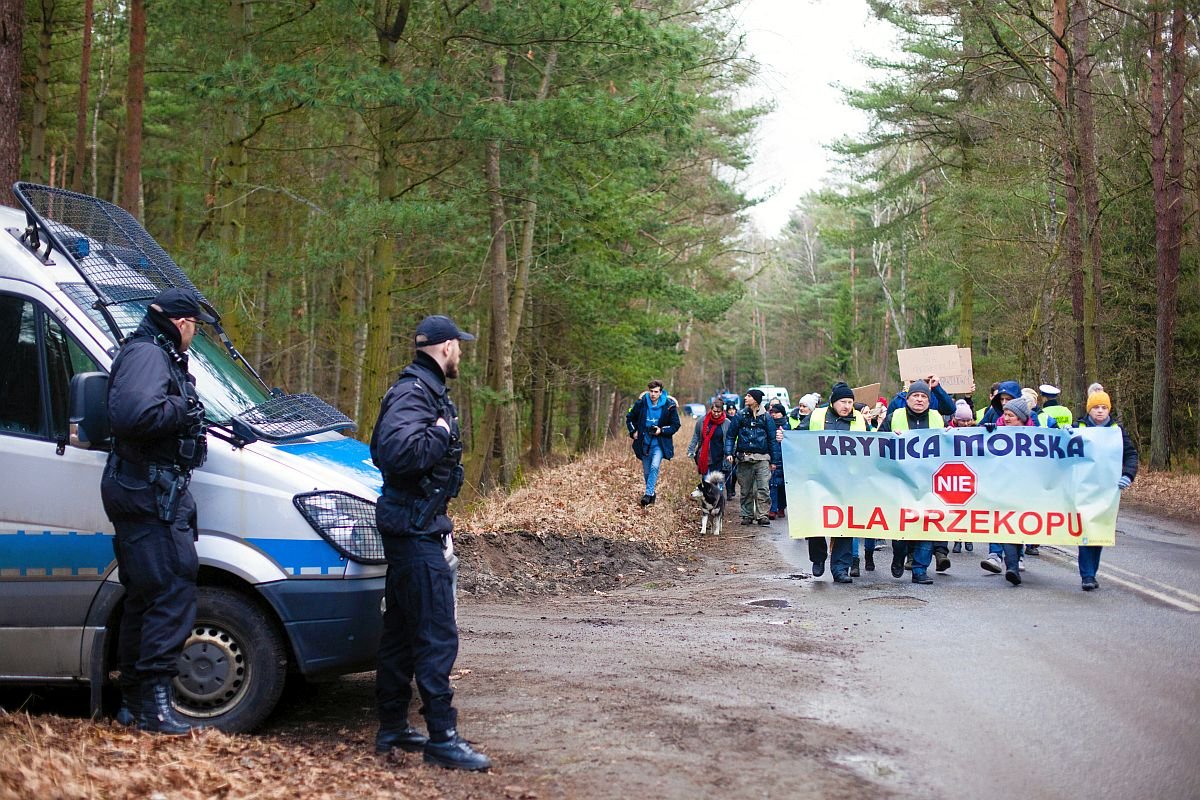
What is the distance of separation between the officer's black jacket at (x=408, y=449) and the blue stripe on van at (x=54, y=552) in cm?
165

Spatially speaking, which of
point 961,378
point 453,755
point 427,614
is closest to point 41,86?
point 961,378

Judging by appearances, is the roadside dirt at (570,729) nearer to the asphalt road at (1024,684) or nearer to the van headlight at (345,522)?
the asphalt road at (1024,684)

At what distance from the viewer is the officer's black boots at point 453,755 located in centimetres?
551

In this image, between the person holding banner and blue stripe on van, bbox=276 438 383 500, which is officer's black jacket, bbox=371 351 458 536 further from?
Result: the person holding banner

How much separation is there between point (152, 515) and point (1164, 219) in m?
26.3

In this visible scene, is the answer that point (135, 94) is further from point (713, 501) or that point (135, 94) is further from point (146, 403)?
point (146, 403)

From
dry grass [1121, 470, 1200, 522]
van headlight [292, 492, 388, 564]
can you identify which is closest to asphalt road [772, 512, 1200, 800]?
van headlight [292, 492, 388, 564]

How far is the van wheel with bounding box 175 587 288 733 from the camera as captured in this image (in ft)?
19.9

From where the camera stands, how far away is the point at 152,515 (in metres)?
5.68

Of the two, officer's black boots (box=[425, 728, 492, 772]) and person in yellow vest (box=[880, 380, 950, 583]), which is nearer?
officer's black boots (box=[425, 728, 492, 772])

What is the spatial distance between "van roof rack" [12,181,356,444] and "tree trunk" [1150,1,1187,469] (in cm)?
2406

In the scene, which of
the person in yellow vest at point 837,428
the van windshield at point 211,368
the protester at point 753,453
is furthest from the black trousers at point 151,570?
the protester at point 753,453

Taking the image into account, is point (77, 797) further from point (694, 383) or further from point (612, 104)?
point (694, 383)

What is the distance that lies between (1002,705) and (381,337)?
15971 mm
